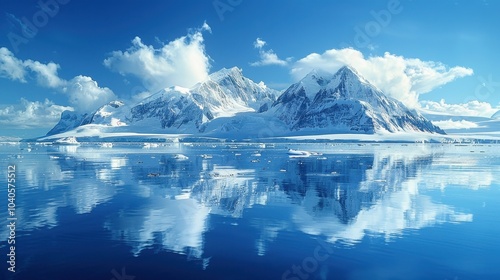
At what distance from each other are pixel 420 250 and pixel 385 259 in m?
2.44

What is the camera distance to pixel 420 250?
61.9ft

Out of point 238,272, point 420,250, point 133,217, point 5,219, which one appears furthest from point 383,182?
point 5,219

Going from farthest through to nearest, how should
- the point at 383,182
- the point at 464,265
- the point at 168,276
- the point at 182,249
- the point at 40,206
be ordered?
the point at 383,182
the point at 40,206
the point at 182,249
the point at 464,265
the point at 168,276

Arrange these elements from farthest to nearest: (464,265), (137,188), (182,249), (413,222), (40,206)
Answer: (137,188), (40,206), (413,222), (182,249), (464,265)

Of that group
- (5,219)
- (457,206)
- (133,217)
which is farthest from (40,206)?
(457,206)

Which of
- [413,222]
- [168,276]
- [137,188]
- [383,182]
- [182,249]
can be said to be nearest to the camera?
[168,276]

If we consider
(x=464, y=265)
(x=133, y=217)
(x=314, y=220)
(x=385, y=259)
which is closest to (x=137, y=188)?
(x=133, y=217)

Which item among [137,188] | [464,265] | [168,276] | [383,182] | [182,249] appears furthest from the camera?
[383,182]

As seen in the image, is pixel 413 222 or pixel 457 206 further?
pixel 457 206

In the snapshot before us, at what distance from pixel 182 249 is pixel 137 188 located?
66.7 ft

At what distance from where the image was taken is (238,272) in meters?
16.0

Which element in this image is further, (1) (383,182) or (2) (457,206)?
(1) (383,182)

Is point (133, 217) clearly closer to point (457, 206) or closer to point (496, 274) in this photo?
point (496, 274)

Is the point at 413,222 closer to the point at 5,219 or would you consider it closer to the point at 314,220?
the point at 314,220
